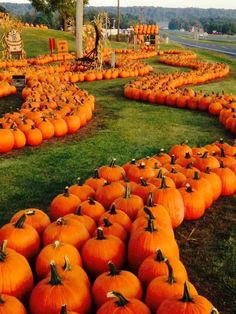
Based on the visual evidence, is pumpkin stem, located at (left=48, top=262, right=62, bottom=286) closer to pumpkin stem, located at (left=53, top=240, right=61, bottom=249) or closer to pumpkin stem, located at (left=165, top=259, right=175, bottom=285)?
pumpkin stem, located at (left=53, top=240, right=61, bottom=249)

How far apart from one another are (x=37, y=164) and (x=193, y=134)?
4.13 m

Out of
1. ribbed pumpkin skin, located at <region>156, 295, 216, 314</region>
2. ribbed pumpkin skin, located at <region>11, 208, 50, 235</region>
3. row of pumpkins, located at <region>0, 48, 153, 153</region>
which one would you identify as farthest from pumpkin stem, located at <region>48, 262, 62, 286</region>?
row of pumpkins, located at <region>0, 48, 153, 153</region>

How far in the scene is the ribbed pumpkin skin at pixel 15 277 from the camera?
3281 mm

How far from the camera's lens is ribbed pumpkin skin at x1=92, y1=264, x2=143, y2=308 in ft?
10.5

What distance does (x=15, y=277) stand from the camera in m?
3.32

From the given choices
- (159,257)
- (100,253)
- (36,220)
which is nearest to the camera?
(159,257)

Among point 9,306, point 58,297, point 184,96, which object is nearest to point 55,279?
point 58,297

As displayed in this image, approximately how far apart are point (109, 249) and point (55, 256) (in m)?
0.51

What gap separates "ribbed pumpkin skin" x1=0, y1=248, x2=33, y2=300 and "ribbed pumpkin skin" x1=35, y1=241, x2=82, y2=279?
0.50ft

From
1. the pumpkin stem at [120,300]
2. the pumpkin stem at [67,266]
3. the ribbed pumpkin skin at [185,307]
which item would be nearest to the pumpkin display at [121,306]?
the pumpkin stem at [120,300]

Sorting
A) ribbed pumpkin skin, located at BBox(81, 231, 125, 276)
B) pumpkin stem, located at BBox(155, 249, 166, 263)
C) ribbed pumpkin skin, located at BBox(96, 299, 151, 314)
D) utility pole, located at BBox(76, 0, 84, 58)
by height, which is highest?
utility pole, located at BBox(76, 0, 84, 58)

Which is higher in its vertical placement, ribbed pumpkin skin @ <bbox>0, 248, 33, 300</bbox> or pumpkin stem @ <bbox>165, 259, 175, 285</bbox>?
pumpkin stem @ <bbox>165, 259, 175, 285</bbox>

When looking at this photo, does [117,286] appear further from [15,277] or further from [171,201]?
[171,201]

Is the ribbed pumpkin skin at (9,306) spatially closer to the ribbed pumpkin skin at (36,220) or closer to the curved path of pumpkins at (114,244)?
the curved path of pumpkins at (114,244)
